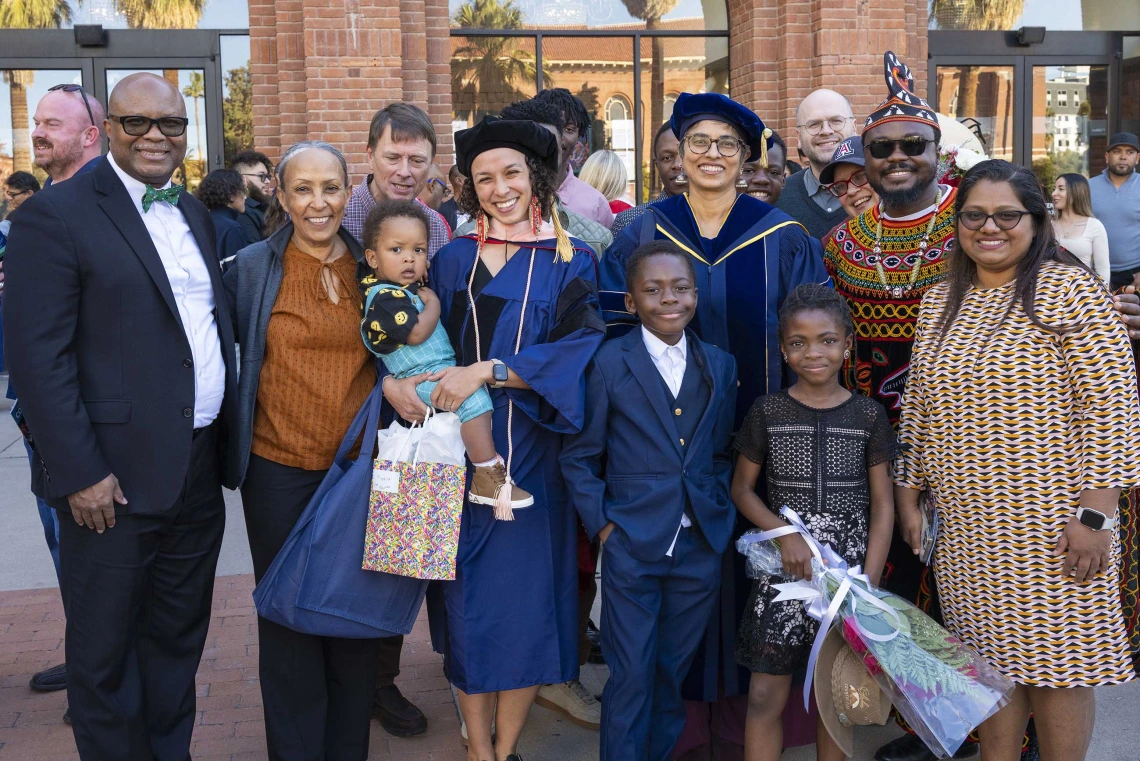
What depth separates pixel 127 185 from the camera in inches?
124

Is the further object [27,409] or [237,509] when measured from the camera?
[237,509]

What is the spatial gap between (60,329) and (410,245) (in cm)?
103

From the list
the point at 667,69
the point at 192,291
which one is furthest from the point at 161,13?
the point at 192,291

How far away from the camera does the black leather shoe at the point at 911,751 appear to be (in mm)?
3746

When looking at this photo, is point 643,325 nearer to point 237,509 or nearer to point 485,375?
point 485,375

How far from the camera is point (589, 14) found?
9891 mm

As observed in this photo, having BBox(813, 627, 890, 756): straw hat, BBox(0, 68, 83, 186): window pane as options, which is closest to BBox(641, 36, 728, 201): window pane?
BBox(0, 68, 83, 186): window pane

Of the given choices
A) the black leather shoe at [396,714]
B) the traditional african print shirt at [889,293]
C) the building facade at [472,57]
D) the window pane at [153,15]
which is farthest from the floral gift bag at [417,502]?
the window pane at [153,15]

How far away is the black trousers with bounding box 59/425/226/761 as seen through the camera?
3.13 metres

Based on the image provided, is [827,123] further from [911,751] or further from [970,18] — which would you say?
[970,18]

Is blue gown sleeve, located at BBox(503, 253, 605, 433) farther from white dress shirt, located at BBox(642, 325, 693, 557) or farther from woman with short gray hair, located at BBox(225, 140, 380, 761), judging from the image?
woman with short gray hair, located at BBox(225, 140, 380, 761)

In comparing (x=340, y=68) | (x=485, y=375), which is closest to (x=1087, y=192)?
(x=340, y=68)

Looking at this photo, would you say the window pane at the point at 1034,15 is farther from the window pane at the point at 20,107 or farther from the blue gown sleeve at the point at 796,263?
the window pane at the point at 20,107

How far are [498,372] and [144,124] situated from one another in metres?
1.27
